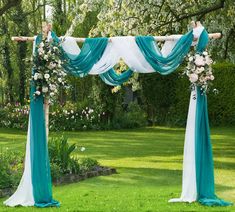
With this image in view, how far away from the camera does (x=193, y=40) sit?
10.3 m

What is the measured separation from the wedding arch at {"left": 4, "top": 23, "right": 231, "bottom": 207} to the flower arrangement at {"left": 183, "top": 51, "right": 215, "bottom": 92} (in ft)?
0.17

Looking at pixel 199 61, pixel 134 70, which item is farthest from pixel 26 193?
pixel 199 61

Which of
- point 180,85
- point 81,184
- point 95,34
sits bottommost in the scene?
point 81,184

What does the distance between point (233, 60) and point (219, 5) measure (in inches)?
208

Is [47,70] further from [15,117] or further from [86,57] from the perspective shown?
[15,117]

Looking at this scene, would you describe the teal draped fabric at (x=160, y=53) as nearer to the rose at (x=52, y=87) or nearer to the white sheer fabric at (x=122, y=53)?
the white sheer fabric at (x=122, y=53)

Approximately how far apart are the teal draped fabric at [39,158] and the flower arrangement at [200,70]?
2.57m

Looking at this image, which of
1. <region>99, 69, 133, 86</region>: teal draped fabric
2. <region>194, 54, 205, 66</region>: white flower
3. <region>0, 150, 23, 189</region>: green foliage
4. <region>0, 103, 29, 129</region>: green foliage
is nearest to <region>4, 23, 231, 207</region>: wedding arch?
<region>194, 54, 205, 66</region>: white flower

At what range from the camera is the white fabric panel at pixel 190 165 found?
396 inches

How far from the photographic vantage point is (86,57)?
1065 cm

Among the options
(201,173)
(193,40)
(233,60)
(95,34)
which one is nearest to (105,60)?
(193,40)

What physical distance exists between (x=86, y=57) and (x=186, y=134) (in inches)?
86.4

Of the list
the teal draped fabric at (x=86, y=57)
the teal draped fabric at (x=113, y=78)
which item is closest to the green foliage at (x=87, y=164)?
the teal draped fabric at (x=113, y=78)

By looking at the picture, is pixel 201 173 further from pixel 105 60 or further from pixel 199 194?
pixel 105 60
